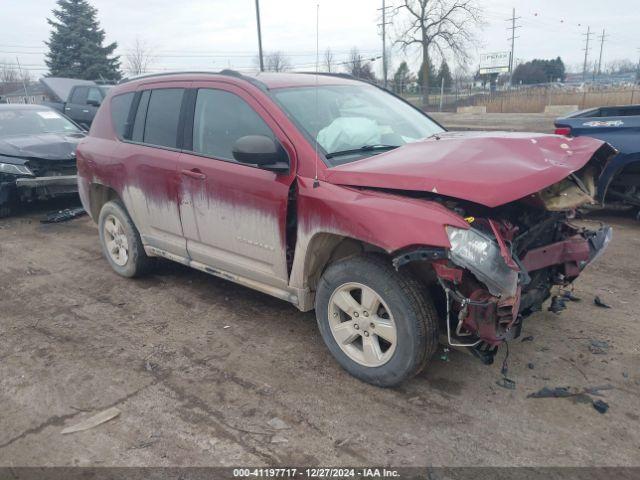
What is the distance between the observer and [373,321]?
3213mm

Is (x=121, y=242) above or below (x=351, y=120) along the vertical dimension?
below

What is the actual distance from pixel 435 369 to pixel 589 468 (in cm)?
111

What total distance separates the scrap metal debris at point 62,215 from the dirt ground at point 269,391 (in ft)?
11.3

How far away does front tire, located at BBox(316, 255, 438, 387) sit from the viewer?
3.02 metres

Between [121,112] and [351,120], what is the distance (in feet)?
8.11

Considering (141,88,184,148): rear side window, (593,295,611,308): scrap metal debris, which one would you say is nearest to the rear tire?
(141,88,184,148): rear side window

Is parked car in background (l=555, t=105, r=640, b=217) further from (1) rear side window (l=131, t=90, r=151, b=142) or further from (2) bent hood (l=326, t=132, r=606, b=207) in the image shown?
(1) rear side window (l=131, t=90, r=151, b=142)

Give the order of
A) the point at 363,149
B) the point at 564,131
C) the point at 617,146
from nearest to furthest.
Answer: the point at 363,149
the point at 617,146
the point at 564,131

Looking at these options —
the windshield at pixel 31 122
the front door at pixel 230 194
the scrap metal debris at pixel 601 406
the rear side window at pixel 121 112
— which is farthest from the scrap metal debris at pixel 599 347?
the windshield at pixel 31 122

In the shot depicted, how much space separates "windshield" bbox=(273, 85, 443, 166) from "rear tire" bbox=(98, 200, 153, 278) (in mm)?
2207

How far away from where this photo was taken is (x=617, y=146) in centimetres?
631

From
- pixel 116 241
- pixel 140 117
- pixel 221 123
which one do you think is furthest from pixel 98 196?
pixel 221 123

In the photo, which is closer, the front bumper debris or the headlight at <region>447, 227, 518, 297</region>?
the headlight at <region>447, 227, 518, 297</region>

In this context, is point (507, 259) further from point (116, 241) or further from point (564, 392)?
point (116, 241)
